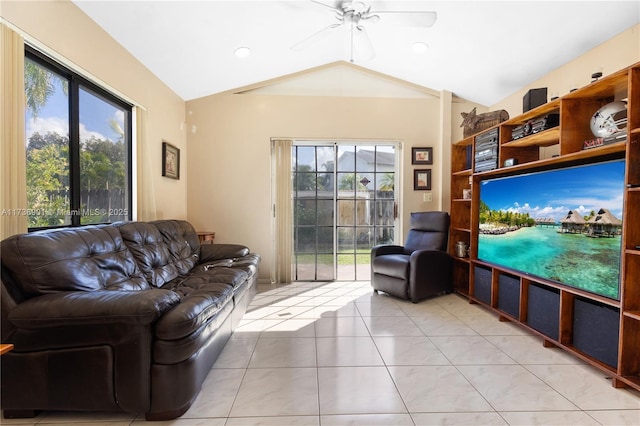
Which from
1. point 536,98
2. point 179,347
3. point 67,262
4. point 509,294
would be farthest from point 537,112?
point 67,262

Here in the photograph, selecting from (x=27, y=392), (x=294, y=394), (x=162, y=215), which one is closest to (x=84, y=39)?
(x=162, y=215)

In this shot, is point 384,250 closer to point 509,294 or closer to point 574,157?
point 509,294

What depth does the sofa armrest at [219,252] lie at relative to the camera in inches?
133

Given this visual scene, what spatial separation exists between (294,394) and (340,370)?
385 millimetres

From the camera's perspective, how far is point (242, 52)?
3.39 meters

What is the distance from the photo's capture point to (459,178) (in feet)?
13.4

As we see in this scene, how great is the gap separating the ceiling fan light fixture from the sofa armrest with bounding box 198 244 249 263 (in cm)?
215

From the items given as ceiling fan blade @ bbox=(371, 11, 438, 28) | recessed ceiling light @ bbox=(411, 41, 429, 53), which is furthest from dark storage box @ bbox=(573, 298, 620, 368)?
recessed ceiling light @ bbox=(411, 41, 429, 53)

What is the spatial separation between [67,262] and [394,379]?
2.03m

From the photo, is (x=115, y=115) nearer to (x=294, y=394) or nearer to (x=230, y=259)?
(x=230, y=259)

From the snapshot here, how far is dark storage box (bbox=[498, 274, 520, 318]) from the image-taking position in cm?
273

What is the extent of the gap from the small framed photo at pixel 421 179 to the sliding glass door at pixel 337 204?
11.6 inches

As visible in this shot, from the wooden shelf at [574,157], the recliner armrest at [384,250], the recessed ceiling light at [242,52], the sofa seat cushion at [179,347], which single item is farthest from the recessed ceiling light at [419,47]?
the sofa seat cushion at [179,347]

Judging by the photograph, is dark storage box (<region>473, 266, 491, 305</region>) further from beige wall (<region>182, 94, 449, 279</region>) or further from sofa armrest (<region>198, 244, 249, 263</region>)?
sofa armrest (<region>198, 244, 249, 263</region>)
